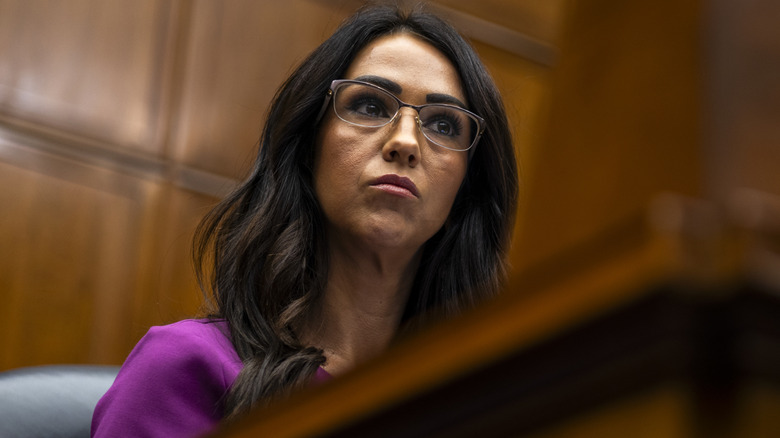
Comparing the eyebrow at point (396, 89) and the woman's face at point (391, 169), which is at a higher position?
the eyebrow at point (396, 89)

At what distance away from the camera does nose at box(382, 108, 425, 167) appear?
3.16ft

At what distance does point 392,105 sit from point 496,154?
0.16 m

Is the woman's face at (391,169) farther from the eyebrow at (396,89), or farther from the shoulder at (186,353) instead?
the shoulder at (186,353)

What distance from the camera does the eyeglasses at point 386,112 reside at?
3.28 ft

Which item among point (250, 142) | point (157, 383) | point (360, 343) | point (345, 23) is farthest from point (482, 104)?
point (250, 142)

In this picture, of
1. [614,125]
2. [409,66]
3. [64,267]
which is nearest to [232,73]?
[64,267]

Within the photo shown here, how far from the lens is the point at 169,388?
2.76ft

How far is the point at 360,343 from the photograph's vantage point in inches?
39.3

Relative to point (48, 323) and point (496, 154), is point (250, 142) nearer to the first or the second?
point (48, 323)

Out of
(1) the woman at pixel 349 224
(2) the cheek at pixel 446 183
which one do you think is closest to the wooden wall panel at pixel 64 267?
(1) the woman at pixel 349 224

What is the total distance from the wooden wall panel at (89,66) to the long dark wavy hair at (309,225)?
684 millimetres

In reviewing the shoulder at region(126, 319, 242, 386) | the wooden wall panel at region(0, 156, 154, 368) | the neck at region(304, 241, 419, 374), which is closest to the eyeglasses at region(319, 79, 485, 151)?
the neck at region(304, 241, 419, 374)

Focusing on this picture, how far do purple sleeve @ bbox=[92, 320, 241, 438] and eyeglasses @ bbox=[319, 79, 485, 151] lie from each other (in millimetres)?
274

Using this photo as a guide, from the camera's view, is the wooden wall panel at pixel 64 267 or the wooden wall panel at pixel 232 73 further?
the wooden wall panel at pixel 232 73
